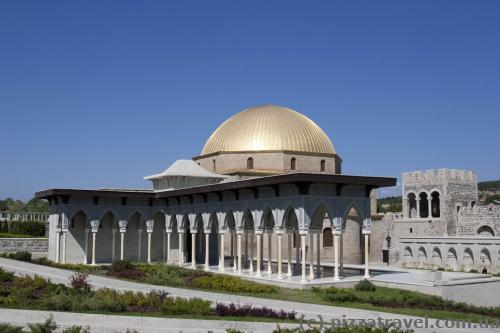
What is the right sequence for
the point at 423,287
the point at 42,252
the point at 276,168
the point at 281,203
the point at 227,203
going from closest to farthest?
the point at 423,287, the point at 281,203, the point at 227,203, the point at 276,168, the point at 42,252

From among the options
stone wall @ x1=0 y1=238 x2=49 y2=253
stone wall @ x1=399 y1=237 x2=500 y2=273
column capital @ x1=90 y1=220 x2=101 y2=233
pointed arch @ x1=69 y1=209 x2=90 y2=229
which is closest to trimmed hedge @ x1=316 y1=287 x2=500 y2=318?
stone wall @ x1=399 y1=237 x2=500 y2=273

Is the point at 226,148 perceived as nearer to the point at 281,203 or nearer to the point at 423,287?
the point at 281,203

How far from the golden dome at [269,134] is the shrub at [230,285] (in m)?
16.9

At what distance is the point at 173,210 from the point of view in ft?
121

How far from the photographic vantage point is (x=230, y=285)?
23.2 m

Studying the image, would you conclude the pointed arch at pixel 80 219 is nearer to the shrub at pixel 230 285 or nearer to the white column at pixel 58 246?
the white column at pixel 58 246

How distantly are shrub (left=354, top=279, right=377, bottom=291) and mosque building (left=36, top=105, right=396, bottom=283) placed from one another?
3149mm

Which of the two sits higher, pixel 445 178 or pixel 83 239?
pixel 445 178

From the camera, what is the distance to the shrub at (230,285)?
2255cm

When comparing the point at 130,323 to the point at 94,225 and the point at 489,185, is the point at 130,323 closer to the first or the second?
the point at 94,225

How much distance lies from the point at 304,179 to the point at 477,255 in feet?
54.3

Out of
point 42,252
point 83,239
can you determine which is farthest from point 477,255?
point 42,252

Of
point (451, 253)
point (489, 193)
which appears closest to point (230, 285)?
point (451, 253)

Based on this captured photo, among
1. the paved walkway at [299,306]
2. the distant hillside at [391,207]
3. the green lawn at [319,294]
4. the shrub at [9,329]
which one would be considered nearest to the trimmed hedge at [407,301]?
the green lawn at [319,294]
